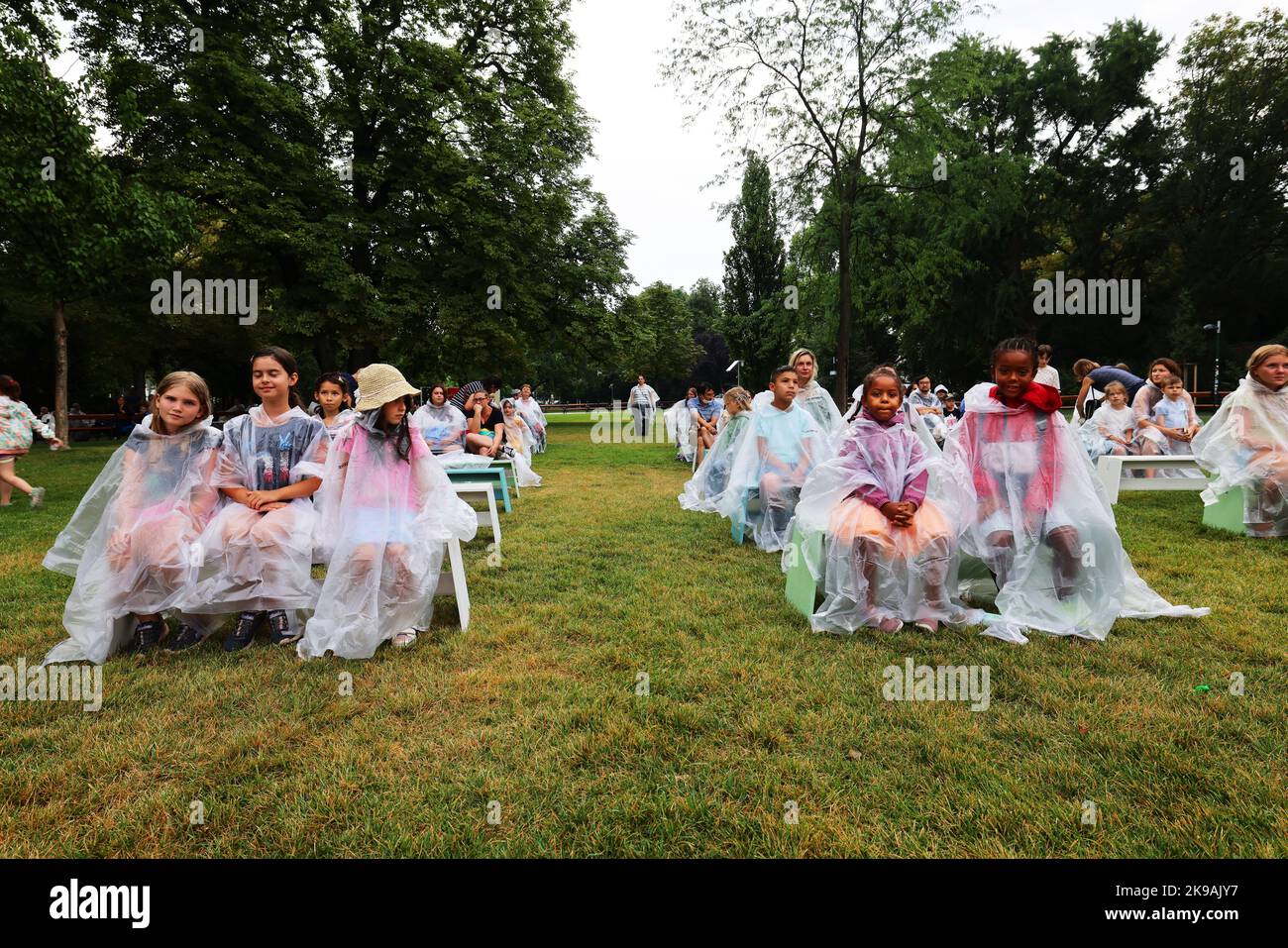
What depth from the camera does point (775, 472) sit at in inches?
252

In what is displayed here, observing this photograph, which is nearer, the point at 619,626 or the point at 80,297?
the point at 619,626

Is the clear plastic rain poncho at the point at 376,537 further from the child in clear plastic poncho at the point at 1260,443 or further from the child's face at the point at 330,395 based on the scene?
the child in clear plastic poncho at the point at 1260,443

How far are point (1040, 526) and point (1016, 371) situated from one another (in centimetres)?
102

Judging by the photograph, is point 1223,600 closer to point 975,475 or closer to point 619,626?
point 975,475

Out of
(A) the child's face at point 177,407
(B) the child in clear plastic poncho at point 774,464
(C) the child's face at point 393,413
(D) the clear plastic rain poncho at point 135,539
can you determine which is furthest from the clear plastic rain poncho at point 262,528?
(B) the child in clear plastic poncho at point 774,464

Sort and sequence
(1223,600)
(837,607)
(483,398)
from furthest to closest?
1. (483,398)
2. (1223,600)
3. (837,607)

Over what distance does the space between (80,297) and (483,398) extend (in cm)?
1651

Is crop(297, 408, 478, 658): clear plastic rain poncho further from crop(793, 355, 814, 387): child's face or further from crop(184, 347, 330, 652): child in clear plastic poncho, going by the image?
crop(793, 355, 814, 387): child's face

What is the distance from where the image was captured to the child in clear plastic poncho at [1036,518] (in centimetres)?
384

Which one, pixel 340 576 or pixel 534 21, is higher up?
pixel 534 21

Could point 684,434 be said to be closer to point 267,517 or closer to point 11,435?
point 11,435

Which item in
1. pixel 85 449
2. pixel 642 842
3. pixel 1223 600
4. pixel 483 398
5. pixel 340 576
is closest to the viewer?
pixel 642 842

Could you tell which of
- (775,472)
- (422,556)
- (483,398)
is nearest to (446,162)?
(483,398)

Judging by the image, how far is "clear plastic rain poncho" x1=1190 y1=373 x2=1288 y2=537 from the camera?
20.0ft
